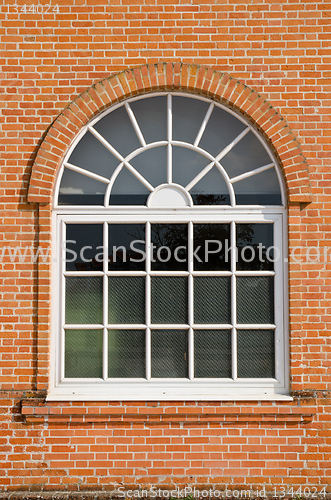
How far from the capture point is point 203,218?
12.8ft

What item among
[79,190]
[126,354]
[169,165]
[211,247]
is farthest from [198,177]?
[126,354]

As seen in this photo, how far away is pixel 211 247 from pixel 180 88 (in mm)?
1723

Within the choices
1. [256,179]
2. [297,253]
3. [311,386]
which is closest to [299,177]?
[256,179]

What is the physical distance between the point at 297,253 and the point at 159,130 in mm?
1989

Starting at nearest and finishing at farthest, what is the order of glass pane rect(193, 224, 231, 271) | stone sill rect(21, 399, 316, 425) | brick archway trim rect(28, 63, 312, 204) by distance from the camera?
stone sill rect(21, 399, 316, 425), brick archway trim rect(28, 63, 312, 204), glass pane rect(193, 224, 231, 271)

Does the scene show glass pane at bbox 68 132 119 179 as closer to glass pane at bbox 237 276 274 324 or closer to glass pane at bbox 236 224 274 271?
glass pane at bbox 236 224 274 271

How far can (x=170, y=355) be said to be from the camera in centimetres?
381

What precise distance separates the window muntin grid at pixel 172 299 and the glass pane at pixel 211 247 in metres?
0.02

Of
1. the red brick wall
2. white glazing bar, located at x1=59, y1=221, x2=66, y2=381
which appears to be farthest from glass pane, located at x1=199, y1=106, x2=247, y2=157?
white glazing bar, located at x1=59, y1=221, x2=66, y2=381

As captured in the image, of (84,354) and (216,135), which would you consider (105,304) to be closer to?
(84,354)

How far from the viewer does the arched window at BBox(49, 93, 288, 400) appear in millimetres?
3816

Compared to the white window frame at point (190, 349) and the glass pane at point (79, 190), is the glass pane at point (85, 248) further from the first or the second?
the glass pane at point (79, 190)

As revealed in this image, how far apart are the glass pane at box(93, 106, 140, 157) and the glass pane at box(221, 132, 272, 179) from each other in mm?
1044

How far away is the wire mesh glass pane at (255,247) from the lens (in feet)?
12.8
